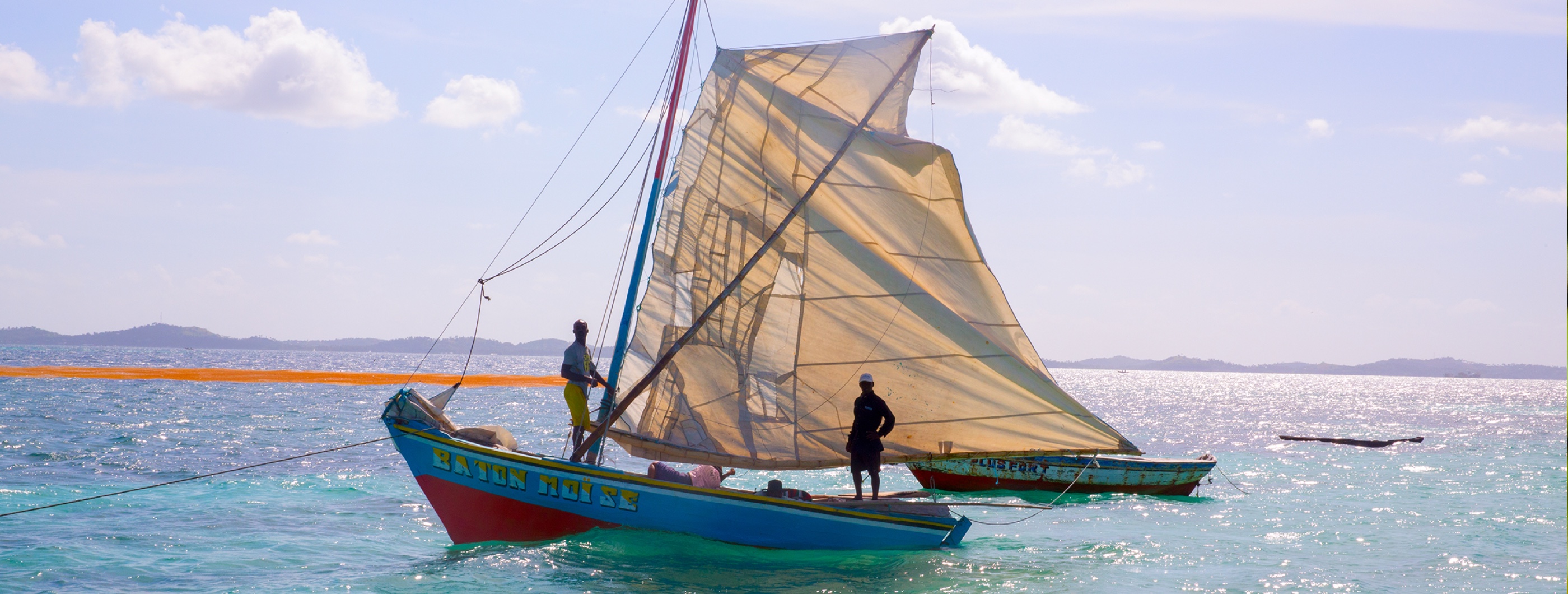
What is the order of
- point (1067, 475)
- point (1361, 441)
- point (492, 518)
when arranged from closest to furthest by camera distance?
point (492, 518)
point (1067, 475)
point (1361, 441)

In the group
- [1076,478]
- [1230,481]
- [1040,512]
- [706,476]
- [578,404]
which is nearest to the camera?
[578,404]

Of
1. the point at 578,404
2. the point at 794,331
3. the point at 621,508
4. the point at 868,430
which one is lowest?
the point at 621,508

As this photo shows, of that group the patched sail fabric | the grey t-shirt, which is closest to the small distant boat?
the patched sail fabric

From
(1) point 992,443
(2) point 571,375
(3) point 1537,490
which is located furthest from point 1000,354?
(3) point 1537,490

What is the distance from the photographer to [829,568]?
16.3 m

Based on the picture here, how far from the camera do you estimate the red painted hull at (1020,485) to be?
2897 centimetres

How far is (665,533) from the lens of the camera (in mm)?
16156

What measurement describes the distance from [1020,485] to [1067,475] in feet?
4.39

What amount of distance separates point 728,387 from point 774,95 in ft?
14.8

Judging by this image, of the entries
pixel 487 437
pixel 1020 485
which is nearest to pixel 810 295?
pixel 487 437

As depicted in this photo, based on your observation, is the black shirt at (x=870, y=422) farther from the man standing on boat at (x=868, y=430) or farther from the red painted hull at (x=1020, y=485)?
the red painted hull at (x=1020, y=485)

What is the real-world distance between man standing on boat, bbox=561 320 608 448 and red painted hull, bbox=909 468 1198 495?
13840 mm

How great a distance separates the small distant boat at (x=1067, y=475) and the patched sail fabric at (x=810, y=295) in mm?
12749

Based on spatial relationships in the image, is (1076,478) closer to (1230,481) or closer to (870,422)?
(870,422)
